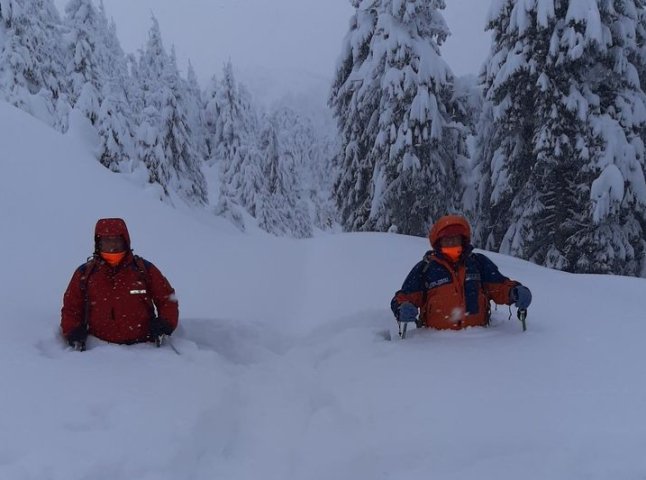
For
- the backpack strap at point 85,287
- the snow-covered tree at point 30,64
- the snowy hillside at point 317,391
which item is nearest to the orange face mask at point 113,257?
the backpack strap at point 85,287

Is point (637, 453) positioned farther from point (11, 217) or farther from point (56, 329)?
point (11, 217)

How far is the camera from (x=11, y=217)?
7531mm

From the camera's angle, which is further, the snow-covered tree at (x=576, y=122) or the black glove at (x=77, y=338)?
the snow-covered tree at (x=576, y=122)

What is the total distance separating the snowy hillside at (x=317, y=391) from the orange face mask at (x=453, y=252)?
0.73 m

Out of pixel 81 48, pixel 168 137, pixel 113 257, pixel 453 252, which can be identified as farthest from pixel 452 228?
pixel 168 137

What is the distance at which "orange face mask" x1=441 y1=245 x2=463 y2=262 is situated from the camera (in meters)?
5.00

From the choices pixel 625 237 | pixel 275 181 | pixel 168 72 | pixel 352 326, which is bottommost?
pixel 352 326

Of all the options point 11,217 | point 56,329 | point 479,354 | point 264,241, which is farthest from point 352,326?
point 264,241

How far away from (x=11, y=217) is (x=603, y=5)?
11987 mm

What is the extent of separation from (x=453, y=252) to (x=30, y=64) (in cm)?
2338

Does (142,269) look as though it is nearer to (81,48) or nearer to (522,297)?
(522,297)

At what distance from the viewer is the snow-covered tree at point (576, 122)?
10.6 meters

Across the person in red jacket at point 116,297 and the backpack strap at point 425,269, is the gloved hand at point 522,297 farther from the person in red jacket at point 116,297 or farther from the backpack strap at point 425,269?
the person in red jacket at point 116,297

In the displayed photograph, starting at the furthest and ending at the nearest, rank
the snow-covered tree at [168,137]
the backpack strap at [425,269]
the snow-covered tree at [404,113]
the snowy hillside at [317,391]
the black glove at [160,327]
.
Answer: the snow-covered tree at [168,137]
the snow-covered tree at [404,113]
the backpack strap at [425,269]
the black glove at [160,327]
the snowy hillside at [317,391]
